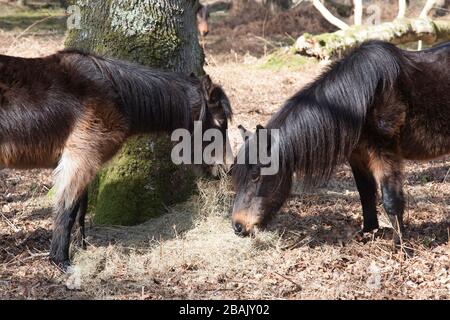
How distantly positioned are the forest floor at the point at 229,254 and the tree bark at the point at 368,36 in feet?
17.7

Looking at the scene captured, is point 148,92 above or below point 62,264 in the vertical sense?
above

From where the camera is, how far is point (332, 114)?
5445 mm

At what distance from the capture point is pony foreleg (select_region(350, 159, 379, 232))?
6082 mm

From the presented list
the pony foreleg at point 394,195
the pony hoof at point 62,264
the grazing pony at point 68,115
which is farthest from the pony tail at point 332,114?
the pony hoof at point 62,264

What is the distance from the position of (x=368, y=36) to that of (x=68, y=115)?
8.67 meters

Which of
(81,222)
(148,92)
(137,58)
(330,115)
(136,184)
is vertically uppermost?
(137,58)

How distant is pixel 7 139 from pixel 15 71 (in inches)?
23.5

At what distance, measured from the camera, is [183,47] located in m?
6.71

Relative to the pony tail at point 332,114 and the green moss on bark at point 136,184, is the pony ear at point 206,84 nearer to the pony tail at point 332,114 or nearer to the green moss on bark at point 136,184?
the pony tail at point 332,114

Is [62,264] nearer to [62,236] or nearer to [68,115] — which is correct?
[62,236]

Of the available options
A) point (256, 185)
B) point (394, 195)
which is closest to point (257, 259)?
point (256, 185)

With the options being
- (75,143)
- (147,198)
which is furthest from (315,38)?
(75,143)

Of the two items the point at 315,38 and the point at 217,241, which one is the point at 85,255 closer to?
the point at 217,241
